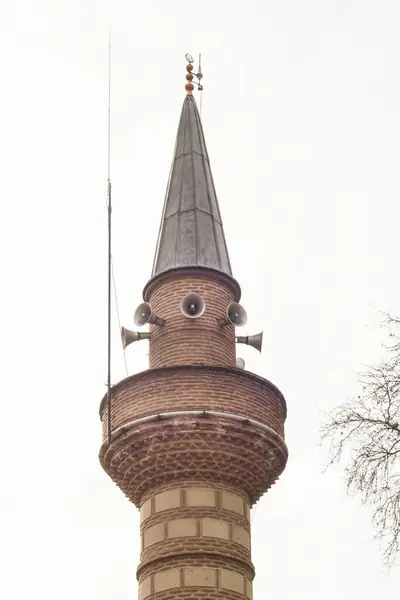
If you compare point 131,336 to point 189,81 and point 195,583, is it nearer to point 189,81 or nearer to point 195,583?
point 195,583

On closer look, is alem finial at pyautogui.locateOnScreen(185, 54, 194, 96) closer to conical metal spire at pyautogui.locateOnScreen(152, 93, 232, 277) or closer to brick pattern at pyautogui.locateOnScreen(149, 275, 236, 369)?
conical metal spire at pyautogui.locateOnScreen(152, 93, 232, 277)

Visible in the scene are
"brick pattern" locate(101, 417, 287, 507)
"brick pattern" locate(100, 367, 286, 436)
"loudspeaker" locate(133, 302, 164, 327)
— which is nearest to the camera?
"brick pattern" locate(101, 417, 287, 507)

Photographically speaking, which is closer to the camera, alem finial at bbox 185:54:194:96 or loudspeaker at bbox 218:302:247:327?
loudspeaker at bbox 218:302:247:327

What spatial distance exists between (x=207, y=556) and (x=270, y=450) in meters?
1.86

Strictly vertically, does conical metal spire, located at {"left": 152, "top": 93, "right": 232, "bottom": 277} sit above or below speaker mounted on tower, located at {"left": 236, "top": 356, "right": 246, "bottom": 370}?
above

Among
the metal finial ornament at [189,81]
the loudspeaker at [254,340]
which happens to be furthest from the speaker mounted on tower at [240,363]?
the metal finial ornament at [189,81]

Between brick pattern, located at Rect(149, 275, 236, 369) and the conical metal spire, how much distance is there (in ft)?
0.98

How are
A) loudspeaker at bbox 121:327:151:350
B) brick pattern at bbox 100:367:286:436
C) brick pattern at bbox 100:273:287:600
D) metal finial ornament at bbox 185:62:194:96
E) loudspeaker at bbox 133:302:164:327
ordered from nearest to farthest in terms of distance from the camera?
brick pattern at bbox 100:273:287:600 → brick pattern at bbox 100:367:286:436 → loudspeaker at bbox 133:302:164:327 → loudspeaker at bbox 121:327:151:350 → metal finial ornament at bbox 185:62:194:96

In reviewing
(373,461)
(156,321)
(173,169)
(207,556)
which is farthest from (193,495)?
(173,169)

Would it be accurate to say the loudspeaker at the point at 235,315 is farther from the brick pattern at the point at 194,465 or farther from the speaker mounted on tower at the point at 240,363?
the speaker mounted on tower at the point at 240,363

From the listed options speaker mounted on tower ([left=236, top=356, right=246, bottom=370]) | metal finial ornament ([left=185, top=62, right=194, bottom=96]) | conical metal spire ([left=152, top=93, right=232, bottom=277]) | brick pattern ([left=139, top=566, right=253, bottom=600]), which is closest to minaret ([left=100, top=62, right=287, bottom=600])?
brick pattern ([left=139, top=566, right=253, bottom=600])

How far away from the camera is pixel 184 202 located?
61.3 ft

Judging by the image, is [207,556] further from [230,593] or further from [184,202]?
[184,202]

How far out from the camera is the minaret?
49.0 feet
